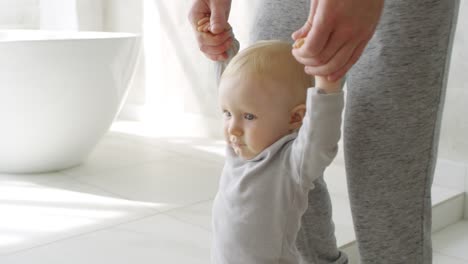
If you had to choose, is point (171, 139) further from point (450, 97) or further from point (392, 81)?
point (392, 81)

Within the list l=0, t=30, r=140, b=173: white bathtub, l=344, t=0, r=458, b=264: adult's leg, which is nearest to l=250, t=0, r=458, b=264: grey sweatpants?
l=344, t=0, r=458, b=264: adult's leg

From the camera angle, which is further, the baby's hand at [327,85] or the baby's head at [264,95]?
the baby's head at [264,95]

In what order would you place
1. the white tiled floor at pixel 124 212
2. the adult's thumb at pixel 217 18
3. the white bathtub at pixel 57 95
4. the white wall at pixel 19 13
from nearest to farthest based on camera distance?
1. the adult's thumb at pixel 217 18
2. the white tiled floor at pixel 124 212
3. the white bathtub at pixel 57 95
4. the white wall at pixel 19 13

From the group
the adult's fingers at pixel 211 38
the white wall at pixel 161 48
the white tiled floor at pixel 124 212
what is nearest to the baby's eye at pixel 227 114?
the adult's fingers at pixel 211 38

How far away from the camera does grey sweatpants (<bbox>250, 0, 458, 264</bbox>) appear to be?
3.28ft

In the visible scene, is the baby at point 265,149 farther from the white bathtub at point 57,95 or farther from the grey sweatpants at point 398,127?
the white bathtub at point 57,95

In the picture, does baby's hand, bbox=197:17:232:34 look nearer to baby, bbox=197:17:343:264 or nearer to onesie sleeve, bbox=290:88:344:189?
baby, bbox=197:17:343:264

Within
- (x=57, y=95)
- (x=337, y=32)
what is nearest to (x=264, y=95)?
(x=337, y=32)

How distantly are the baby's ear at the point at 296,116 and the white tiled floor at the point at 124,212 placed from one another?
640 mm

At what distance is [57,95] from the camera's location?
2.33 metres

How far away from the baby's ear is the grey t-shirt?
18 millimetres

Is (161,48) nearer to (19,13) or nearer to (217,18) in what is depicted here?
(19,13)

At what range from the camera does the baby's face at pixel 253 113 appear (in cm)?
110

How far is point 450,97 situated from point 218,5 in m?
1.38
